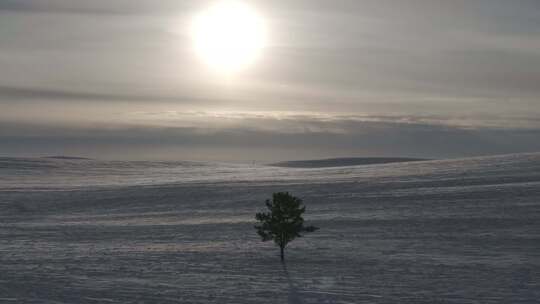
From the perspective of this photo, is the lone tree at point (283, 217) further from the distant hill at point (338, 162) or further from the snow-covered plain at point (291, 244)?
the distant hill at point (338, 162)

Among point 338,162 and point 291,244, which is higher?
point 338,162

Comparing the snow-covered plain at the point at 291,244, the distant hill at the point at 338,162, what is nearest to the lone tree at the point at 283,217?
the snow-covered plain at the point at 291,244

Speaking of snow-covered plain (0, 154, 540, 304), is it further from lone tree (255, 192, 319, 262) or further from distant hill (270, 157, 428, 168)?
distant hill (270, 157, 428, 168)

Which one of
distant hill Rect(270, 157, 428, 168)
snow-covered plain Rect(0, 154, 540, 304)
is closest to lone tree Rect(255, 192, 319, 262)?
snow-covered plain Rect(0, 154, 540, 304)

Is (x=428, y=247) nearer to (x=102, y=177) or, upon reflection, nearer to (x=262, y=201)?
(x=262, y=201)

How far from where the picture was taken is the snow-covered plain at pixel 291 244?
25.5m


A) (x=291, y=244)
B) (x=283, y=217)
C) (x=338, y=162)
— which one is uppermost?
(x=338, y=162)

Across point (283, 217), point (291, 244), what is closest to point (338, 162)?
point (291, 244)

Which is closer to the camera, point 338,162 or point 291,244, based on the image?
point 291,244

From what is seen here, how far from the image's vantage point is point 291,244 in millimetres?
36438

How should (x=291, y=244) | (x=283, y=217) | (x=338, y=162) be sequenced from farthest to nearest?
1. (x=338, y=162)
2. (x=291, y=244)
3. (x=283, y=217)

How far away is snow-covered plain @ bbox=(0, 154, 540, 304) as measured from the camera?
25.5 m

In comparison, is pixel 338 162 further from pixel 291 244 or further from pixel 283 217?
pixel 283 217

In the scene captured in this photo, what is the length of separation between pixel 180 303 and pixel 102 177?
200 feet
